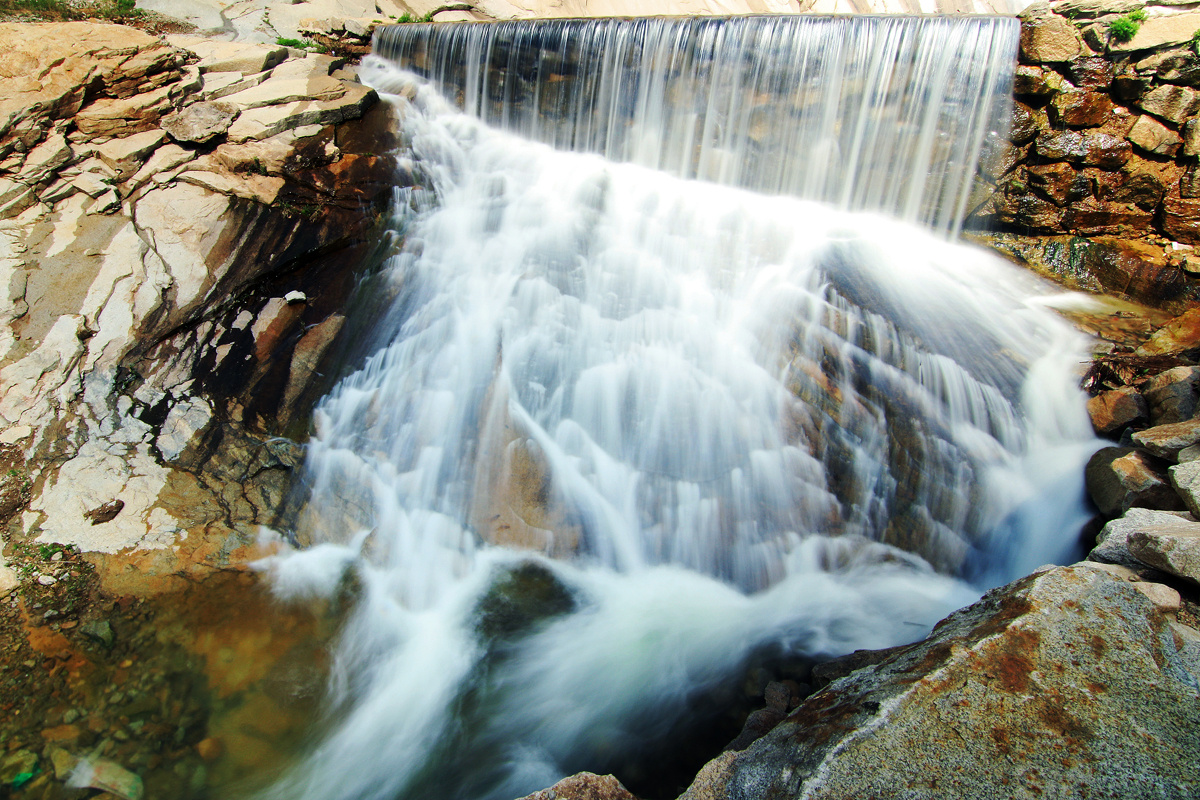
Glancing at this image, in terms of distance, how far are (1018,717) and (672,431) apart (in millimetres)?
3385

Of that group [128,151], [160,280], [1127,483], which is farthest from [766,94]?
[128,151]

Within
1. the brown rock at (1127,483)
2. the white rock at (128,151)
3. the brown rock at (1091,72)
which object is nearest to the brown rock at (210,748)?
A: the white rock at (128,151)

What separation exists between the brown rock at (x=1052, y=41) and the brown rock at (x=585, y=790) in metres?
8.89

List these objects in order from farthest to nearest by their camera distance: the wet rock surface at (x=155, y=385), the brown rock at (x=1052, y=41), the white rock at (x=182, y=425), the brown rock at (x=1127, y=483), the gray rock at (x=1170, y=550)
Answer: the brown rock at (x=1052, y=41) → the white rock at (x=182, y=425) → the brown rock at (x=1127, y=483) → the wet rock surface at (x=155, y=385) → the gray rock at (x=1170, y=550)

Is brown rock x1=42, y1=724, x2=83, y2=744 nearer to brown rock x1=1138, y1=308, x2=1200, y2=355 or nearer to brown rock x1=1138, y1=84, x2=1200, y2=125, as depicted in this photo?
brown rock x1=1138, y1=308, x2=1200, y2=355

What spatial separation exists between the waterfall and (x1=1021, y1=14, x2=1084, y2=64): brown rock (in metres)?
0.28

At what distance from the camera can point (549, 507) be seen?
15.7ft

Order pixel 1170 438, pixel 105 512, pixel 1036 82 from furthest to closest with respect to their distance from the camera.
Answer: pixel 1036 82
pixel 105 512
pixel 1170 438

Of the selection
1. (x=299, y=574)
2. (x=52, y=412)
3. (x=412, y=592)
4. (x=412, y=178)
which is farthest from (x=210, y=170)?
(x=412, y=592)

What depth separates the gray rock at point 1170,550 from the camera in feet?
8.68

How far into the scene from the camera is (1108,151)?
21.7 feet

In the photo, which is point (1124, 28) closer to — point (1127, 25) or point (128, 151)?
point (1127, 25)

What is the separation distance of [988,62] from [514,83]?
6345 millimetres

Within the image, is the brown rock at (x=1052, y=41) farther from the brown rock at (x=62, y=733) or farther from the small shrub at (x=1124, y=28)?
the brown rock at (x=62, y=733)
